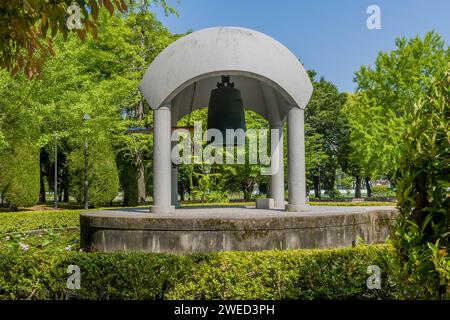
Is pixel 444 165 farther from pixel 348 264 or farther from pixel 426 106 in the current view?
pixel 348 264

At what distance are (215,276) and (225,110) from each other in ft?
13.7

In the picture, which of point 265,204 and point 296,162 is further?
point 265,204

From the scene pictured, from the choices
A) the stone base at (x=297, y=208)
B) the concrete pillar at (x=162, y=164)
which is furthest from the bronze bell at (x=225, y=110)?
the stone base at (x=297, y=208)

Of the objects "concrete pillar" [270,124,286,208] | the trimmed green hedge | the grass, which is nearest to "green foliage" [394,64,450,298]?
the trimmed green hedge

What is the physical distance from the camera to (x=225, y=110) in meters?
8.99

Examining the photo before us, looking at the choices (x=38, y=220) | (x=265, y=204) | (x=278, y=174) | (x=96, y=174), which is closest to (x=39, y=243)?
(x=265, y=204)

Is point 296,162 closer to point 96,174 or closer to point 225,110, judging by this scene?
point 225,110

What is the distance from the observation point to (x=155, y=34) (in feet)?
90.0

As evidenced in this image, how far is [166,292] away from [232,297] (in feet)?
3.02

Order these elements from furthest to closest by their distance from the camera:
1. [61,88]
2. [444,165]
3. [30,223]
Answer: [61,88] < [30,223] < [444,165]

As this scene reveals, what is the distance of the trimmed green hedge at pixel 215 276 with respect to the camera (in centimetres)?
577

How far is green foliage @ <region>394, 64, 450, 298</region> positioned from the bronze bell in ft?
19.0

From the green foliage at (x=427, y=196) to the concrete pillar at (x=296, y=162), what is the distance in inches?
207
